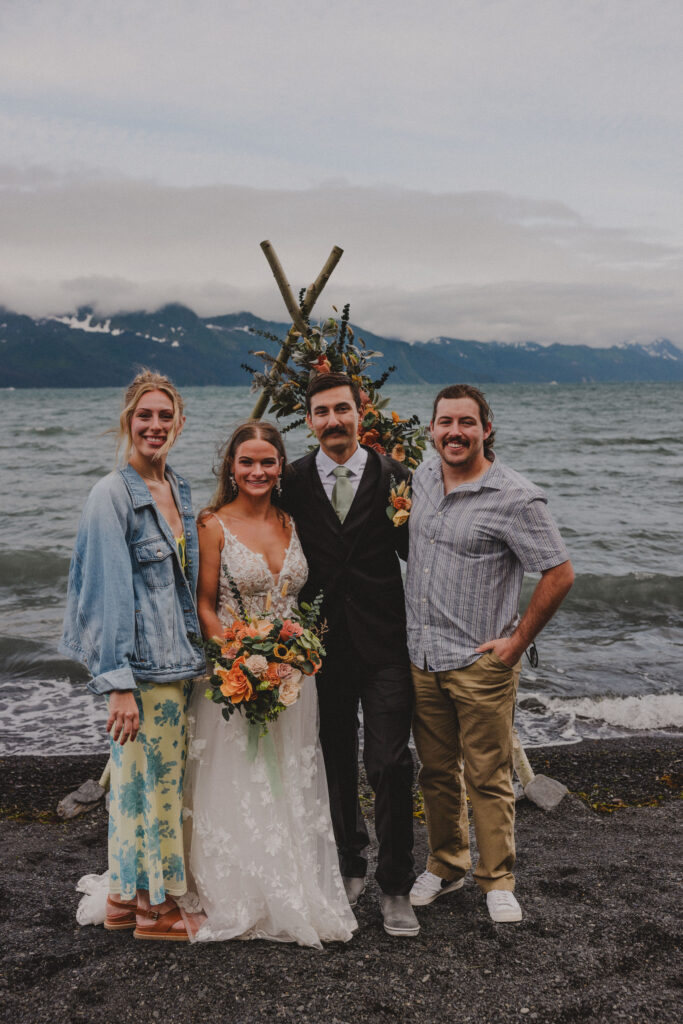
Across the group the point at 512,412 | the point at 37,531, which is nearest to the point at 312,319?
the point at 37,531

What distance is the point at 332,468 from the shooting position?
4445mm

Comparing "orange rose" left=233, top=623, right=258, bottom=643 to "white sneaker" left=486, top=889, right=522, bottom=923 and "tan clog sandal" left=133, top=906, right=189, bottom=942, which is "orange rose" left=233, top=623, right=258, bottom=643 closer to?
"tan clog sandal" left=133, top=906, right=189, bottom=942

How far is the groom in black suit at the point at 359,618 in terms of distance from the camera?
13.8 ft

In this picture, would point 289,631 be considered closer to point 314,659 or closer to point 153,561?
point 314,659

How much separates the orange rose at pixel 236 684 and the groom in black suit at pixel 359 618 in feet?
2.05

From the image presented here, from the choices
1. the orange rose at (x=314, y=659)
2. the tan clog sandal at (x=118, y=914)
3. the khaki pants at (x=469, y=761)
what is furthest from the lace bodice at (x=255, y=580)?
the tan clog sandal at (x=118, y=914)

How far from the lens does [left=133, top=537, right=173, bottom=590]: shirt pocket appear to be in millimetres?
3846

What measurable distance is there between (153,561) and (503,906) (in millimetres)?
2658

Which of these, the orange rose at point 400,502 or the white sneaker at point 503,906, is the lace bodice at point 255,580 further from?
the white sneaker at point 503,906

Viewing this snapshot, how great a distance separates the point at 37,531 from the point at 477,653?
16764 mm

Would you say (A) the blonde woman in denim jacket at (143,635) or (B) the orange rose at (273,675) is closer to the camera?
(A) the blonde woman in denim jacket at (143,635)

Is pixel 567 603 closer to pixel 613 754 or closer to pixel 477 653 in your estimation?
pixel 613 754

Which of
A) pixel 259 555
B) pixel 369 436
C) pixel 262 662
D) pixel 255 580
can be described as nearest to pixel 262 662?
pixel 262 662

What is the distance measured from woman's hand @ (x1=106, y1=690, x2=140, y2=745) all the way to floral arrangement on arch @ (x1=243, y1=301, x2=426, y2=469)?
8.31 ft
